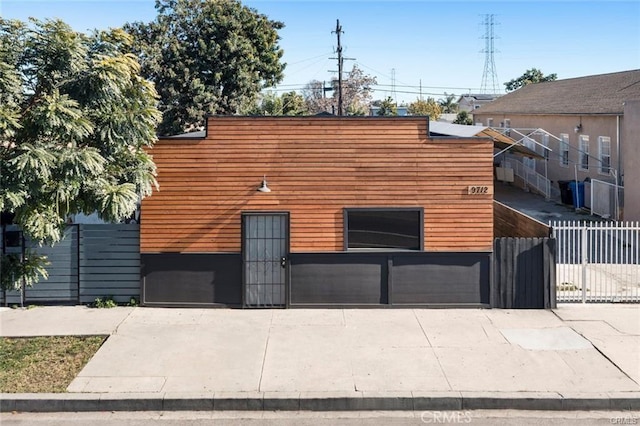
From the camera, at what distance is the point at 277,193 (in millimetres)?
13359

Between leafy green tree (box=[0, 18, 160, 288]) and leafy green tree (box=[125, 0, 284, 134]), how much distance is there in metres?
23.6

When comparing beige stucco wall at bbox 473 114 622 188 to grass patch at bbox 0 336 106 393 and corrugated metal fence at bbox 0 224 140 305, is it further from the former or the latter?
grass patch at bbox 0 336 106 393

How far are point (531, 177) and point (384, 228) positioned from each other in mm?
18858

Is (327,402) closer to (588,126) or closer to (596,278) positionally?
(596,278)

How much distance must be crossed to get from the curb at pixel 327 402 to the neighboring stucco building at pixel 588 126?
44.1 ft

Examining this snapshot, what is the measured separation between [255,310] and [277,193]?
2354mm

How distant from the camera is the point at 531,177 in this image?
1195 inches

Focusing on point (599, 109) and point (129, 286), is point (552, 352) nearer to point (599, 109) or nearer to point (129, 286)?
point (129, 286)

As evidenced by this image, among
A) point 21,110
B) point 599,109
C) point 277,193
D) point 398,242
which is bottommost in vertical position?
point 398,242

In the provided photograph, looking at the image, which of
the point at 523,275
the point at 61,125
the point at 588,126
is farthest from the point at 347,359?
the point at 588,126

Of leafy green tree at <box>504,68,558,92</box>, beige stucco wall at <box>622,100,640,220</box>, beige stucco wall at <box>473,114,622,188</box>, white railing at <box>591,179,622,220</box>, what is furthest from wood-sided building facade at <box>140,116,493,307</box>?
leafy green tree at <box>504,68,558,92</box>

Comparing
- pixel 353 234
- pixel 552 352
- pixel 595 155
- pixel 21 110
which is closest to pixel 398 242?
pixel 353 234

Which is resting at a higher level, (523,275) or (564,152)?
(564,152)

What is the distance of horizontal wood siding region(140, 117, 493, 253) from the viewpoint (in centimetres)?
1328
